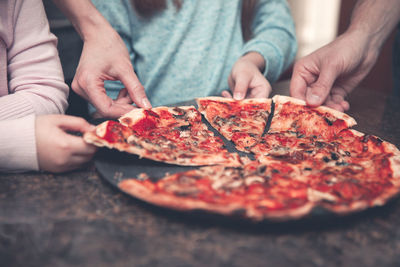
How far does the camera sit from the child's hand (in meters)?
1.88

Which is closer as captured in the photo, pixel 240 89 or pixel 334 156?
pixel 334 156

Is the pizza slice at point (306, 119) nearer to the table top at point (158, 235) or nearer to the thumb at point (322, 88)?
the thumb at point (322, 88)

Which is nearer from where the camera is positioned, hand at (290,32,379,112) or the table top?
the table top

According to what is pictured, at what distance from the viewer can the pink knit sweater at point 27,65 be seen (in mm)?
1355

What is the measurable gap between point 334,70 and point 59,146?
4.54 ft

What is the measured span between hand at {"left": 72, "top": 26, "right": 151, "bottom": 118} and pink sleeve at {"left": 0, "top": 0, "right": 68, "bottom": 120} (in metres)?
0.12

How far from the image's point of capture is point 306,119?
5.41 feet

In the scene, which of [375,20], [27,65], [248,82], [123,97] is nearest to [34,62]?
[27,65]

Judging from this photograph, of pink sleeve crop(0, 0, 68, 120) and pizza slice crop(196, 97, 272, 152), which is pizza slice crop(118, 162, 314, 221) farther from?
pink sleeve crop(0, 0, 68, 120)

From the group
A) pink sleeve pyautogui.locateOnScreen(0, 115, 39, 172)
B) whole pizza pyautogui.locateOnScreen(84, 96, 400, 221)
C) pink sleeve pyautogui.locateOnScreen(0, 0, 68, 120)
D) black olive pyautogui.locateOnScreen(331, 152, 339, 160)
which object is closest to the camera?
whole pizza pyautogui.locateOnScreen(84, 96, 400, 221)

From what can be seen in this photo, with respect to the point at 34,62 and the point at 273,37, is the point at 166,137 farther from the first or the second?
the point at 273,37

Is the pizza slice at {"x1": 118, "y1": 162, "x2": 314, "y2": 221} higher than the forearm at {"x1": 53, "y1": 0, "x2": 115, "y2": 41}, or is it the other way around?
the forearm at {"x1": 53, "y1": 0, "x2": 115, "y2": 41}

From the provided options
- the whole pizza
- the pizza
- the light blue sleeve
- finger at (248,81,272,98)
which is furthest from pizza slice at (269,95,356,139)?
the light blue sleeve

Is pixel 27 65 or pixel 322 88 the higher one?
pixel 322 88
